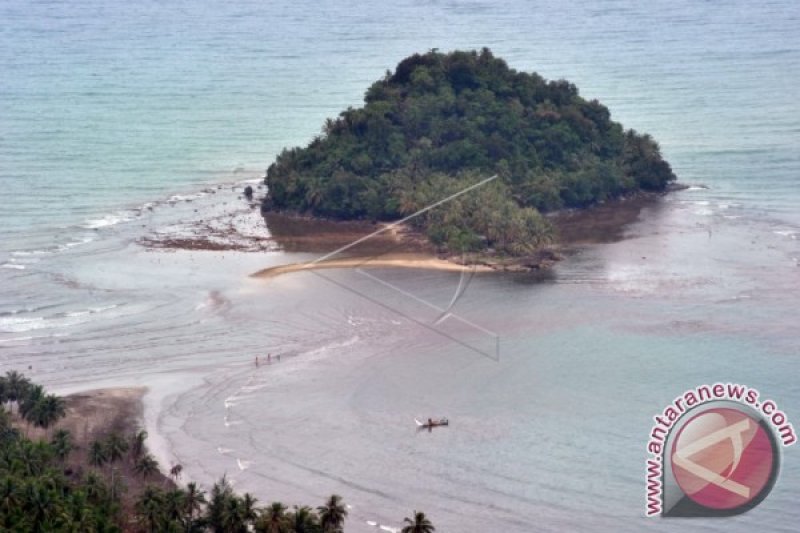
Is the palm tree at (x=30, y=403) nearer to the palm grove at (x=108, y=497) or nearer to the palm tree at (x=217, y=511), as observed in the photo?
the palm grove at (x=108, y=497)

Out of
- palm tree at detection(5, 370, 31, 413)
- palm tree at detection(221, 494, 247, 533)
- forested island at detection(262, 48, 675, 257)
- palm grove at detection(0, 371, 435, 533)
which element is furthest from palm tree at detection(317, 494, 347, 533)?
forested island at detection(262, 48, 675, 257)

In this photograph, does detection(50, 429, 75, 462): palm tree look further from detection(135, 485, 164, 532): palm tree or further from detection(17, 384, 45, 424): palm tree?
detection(135, 485, 164, 532): palm tree

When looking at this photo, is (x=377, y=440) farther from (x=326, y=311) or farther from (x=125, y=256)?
(x=125, y=256)

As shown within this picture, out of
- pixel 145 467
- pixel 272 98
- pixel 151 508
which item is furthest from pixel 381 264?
pixel 272 98

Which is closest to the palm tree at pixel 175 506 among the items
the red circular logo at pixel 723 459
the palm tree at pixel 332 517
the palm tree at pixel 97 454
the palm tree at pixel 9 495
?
the palm tree at pixel 332 517

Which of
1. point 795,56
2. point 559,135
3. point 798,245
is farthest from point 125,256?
point 795,56
